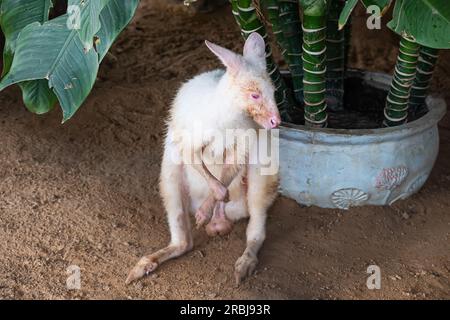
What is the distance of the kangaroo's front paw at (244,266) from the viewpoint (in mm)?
2620

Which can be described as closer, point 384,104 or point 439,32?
point 439,32

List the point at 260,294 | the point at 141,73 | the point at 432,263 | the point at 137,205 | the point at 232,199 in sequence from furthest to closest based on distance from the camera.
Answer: the point at 141,73
the point at 137,205
the point at 232,199
the point at 432,263
the point at 260,294

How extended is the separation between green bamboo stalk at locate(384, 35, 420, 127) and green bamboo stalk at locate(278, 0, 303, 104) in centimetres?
44

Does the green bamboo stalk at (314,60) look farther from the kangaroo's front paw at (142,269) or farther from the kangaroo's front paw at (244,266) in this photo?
the kangaroo's front paw at (142,269)

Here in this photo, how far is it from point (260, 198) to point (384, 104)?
90cm

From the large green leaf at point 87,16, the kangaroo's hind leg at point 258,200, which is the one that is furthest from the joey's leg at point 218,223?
the large green leaf at point 87,16

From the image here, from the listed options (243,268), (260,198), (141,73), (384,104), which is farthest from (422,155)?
(141,73)

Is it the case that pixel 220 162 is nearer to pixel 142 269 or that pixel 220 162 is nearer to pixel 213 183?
pixel 213 183

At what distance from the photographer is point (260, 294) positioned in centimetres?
255

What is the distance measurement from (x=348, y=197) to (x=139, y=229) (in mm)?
914

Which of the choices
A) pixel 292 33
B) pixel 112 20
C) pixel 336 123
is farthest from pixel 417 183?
pixel 112 20

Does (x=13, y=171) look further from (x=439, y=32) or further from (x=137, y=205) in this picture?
(x=439, y=32)

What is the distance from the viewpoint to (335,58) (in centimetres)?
317

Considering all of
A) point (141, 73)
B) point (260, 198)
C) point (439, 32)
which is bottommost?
point (141, 73)
